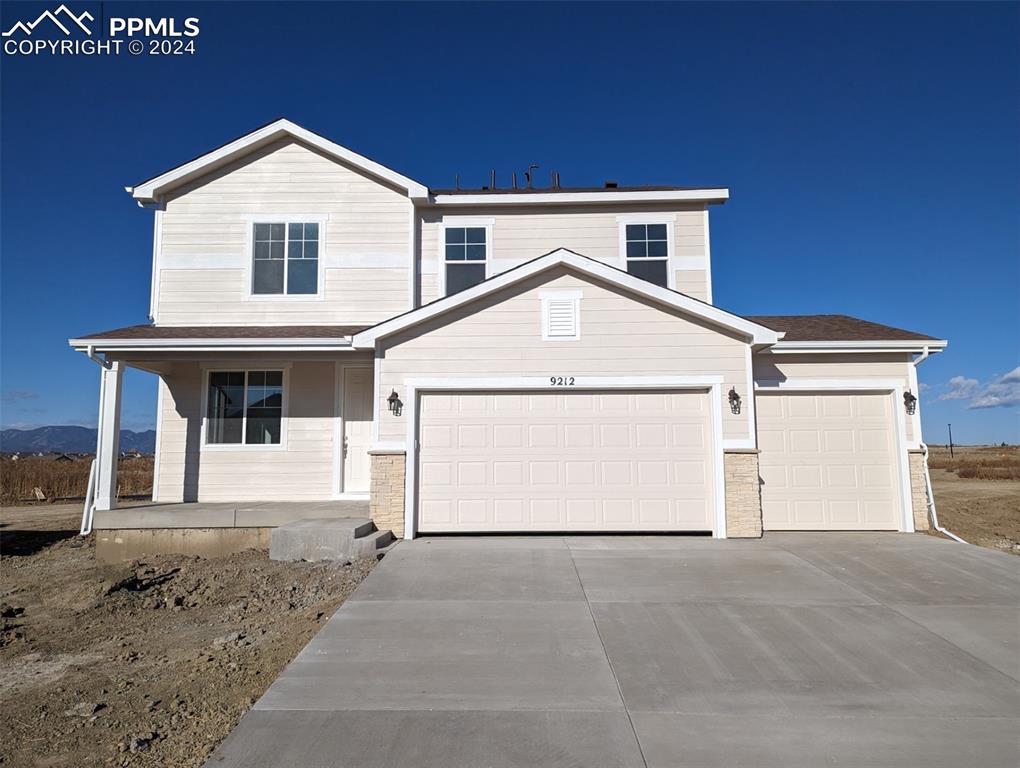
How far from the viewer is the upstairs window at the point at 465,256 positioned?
480 inches

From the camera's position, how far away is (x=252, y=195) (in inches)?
476

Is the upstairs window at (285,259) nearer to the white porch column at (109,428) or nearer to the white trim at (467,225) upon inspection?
the white trim at (467,225)

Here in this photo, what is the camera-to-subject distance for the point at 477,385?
9.30 meters

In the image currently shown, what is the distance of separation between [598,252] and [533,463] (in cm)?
518

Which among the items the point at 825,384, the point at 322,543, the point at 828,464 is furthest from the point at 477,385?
the point at 828,464

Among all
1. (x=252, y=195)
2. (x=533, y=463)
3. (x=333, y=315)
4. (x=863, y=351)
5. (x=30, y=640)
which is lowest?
(x=30, y=640)

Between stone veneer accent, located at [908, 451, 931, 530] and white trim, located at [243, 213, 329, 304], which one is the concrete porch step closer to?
white trim, located at [243, 213, 329, 304]

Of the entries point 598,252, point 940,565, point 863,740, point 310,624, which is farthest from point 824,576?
point 598,252

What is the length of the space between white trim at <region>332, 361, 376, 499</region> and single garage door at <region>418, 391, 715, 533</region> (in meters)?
2.68

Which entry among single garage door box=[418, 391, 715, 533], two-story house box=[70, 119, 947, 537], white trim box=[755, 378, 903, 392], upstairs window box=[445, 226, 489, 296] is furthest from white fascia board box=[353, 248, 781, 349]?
upstairs window box=[445, 226, 489, 296]

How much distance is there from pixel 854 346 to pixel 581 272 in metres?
4.69

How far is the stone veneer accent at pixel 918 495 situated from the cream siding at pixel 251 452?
994 cm

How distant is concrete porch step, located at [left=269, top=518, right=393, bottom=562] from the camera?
813 cm

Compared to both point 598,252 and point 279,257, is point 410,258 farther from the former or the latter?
point 598,252
